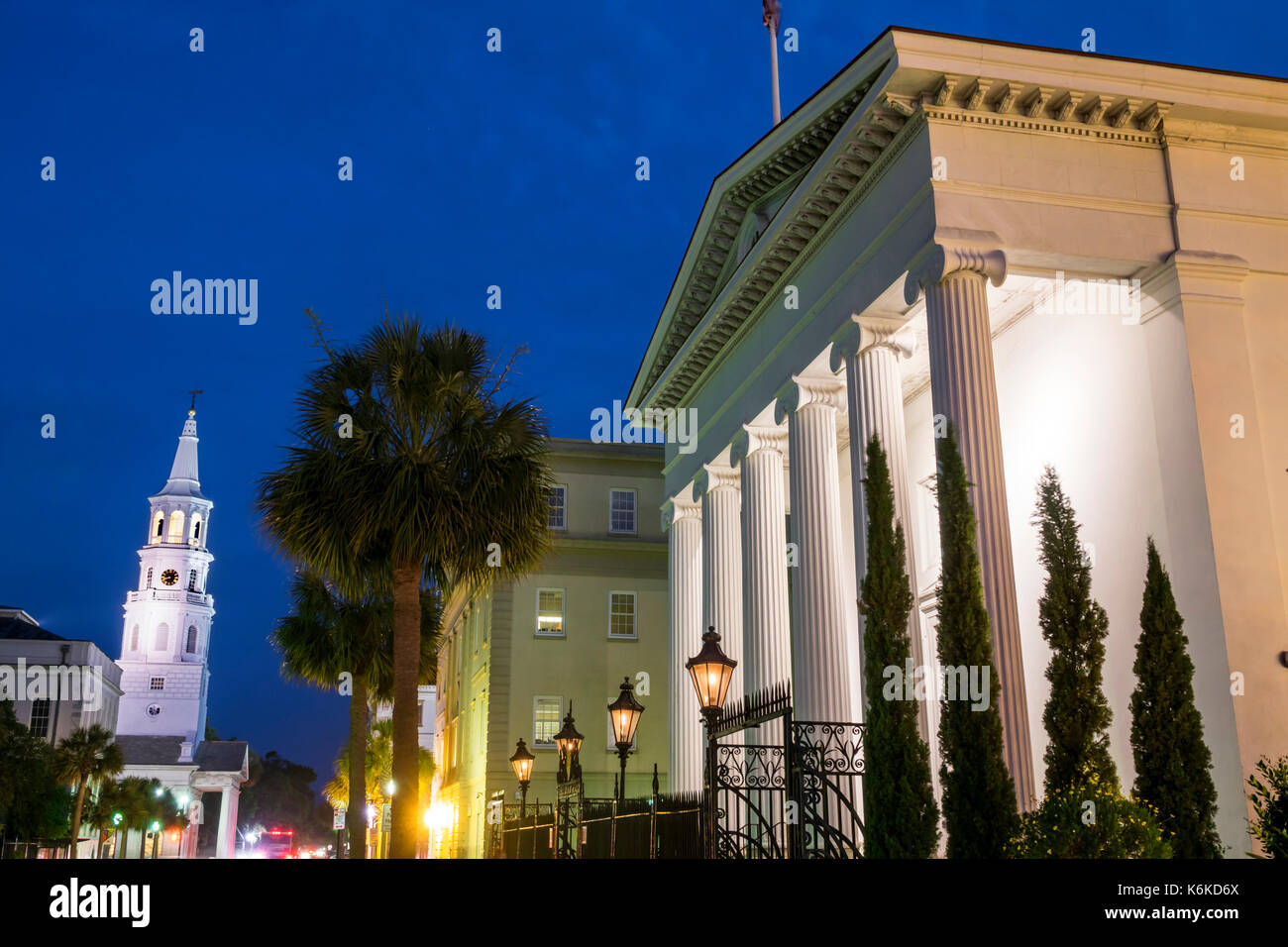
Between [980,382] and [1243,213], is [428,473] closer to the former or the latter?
[980,382]

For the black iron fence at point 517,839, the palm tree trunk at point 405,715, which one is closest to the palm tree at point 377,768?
the black iron fence at point 517,839

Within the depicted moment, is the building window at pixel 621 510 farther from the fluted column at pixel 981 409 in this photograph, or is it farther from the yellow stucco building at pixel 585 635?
the fluted column at pixel 981 409

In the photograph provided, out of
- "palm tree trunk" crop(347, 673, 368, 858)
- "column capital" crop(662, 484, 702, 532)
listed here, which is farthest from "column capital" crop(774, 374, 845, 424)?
"palm tree trunk" crop(347, 673, 368, 858)

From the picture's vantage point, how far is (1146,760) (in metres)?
12.5

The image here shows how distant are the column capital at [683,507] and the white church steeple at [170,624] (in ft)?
325

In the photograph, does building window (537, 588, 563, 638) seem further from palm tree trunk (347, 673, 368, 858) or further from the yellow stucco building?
palm tree trunk (347, 673, 368, 858)

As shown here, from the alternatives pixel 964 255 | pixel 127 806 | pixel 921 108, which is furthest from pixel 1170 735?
pixel 127 806

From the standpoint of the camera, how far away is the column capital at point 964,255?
15969 mm

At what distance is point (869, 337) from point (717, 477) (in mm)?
9345

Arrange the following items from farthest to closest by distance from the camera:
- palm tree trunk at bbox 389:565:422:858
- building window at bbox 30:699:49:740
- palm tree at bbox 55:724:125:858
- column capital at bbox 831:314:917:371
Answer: building window at bbox 30:699:49:740
palm tree at bbox 55:724:125:858
column capital at bbox 831:314:917:371
palm tree trunk at bbox 389:565:422:858

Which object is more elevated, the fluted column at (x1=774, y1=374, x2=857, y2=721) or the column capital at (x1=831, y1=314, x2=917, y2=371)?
the column capital at (x1=831, y1=314, x2=917, y2=371)

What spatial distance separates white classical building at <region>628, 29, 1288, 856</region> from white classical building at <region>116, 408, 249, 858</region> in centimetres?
10537

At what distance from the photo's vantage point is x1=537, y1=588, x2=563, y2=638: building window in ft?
132
